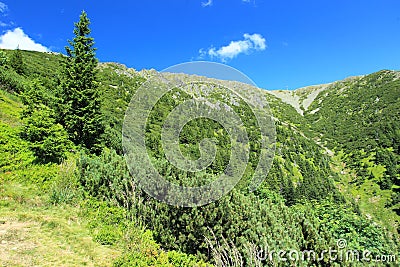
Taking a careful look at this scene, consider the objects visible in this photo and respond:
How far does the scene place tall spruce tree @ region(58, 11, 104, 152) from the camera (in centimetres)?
1456

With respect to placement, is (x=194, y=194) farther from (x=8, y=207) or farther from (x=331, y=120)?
(x=331, y=120)

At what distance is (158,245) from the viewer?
6.76 metres

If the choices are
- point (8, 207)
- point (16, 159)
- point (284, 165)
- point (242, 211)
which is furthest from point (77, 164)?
point (284, 165)

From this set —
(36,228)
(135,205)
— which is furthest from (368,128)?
(36,228)

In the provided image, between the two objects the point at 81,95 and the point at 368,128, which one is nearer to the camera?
the point at 81,95

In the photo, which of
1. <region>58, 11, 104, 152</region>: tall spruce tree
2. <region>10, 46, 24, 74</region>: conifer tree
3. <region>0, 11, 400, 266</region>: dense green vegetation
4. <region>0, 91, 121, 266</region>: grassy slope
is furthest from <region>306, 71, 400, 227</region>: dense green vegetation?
<region>10, 46, 24, 74</region>: conifer tree

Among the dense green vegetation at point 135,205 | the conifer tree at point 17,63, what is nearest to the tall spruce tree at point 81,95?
the dense green vegetation at point 135,205

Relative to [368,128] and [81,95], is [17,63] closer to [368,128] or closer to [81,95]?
[81,95]

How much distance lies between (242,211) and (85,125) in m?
11.2

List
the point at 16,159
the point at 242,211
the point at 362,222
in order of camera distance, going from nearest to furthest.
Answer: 1. the point at 242,211
2. the point at 362,222
3. the point at 16,159

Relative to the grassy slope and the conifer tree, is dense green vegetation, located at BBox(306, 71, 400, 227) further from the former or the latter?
the conifer tree

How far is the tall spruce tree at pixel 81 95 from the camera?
1456 centimetres

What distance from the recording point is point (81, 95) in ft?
48.2

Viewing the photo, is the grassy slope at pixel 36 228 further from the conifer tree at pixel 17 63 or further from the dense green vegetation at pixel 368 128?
the dense green vegetation at pixel 368 128
